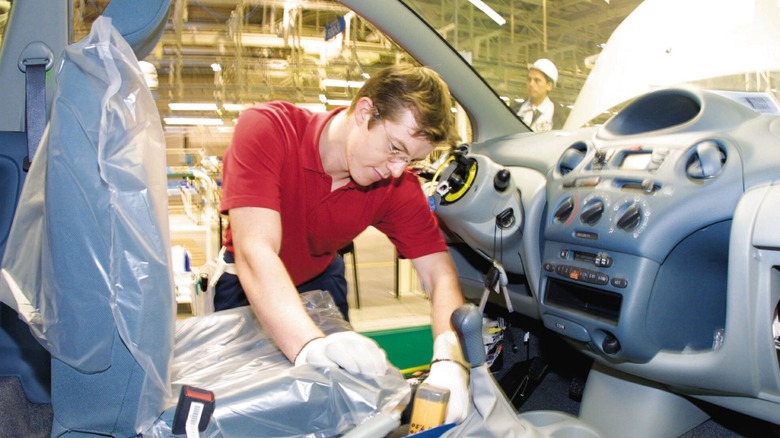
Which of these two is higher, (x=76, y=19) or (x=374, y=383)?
(x=76, y=19)

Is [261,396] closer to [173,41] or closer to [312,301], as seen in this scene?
[312,301]

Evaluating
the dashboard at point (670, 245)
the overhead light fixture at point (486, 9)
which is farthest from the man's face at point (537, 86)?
the dashboard at point (670, 245)

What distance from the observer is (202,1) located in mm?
7770

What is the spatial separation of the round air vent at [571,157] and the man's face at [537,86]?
2.69 feet

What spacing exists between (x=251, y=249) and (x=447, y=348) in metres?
0.46

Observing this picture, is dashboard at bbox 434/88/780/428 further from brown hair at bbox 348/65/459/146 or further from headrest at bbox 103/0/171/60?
headrest at bbox 103/0/171/60

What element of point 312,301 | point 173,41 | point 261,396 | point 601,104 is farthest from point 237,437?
point 173,41

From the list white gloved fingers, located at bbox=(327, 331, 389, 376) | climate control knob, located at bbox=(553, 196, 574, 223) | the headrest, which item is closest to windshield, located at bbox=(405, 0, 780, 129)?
climate control knob, located at bbox=(553, 196, 574, 223)

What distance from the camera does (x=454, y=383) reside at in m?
1.25

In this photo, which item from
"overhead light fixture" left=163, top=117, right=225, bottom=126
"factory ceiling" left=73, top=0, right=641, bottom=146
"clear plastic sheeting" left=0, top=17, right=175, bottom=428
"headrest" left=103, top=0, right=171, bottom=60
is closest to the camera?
"clear plastic sheeting" left=0, top=17, right=175, bottom=428

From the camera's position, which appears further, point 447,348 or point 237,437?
point 447,348

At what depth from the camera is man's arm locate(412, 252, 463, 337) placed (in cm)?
156

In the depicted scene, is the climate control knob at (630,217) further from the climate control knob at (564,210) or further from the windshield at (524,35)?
the windshield at (524,35)

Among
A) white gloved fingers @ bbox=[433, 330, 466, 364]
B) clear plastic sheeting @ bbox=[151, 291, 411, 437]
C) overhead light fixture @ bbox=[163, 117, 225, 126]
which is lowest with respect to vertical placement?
white gloved fingers @ bbox=[433, 330, 466, 364]
